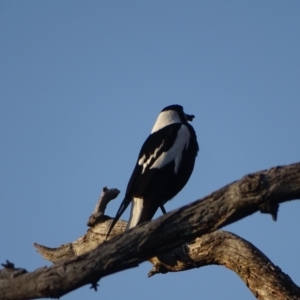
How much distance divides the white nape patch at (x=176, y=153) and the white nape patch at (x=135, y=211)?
36cm

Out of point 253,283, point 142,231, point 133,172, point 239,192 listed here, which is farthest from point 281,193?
point 133,172

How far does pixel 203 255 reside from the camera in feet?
14.7

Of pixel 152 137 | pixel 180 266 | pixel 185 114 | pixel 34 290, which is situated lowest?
pixel 34 290

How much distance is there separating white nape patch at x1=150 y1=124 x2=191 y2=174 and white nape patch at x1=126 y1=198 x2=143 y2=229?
36cm

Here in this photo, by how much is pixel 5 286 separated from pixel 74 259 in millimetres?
384

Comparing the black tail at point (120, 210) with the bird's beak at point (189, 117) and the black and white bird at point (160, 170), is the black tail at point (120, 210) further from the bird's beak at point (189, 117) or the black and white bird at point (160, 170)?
the bird's beak at point (189, 117)

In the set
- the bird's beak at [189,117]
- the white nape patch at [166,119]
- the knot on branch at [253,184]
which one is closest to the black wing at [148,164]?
the white nape patch at [166,119]

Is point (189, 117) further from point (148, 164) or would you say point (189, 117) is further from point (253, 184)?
point (253, 184)

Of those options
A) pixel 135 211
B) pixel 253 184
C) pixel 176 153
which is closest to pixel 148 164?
pixel 176 153

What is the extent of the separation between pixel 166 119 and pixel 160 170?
1.31 m

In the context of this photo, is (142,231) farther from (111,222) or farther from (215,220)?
(111,222)

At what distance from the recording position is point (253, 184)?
2.89 m

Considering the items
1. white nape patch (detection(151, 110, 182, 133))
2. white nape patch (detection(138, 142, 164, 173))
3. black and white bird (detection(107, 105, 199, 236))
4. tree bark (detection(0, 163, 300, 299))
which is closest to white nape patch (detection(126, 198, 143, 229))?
black and white bird (detection(107, 105, 199, 236))

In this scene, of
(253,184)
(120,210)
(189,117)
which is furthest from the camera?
(189,117)
